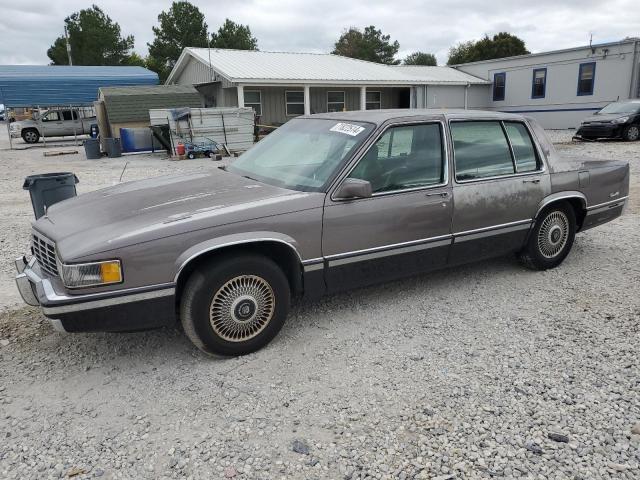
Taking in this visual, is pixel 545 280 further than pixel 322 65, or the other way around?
pixel 322 65

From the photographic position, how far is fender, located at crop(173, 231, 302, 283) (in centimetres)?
317

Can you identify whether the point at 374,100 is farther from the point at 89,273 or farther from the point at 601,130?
the point at 89,273

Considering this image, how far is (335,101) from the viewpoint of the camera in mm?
27234

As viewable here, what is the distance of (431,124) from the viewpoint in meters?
4.36

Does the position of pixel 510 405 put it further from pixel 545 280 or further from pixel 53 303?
pixel 53 303

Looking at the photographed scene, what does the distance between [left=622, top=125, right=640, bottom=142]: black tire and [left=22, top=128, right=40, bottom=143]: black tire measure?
28087 millimetres

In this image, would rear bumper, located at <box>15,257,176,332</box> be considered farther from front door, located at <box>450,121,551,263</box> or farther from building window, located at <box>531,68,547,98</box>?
building window, located at <box>531,68,547,98</box>

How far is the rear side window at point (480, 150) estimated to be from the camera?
4.41m

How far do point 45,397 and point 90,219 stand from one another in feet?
3.83

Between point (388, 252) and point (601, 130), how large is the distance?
18.0 metres

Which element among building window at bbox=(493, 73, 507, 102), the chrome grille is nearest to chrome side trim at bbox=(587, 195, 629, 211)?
the chrome grille

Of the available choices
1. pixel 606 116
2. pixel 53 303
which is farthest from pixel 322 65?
pixel 53 303

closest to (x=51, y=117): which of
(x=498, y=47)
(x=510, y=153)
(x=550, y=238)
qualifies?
(x=510, y=153)

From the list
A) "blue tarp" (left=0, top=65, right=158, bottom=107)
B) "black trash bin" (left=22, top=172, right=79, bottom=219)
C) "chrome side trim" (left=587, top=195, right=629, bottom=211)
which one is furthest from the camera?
"blue tarp" (left=0, top=65, right=158, bottom=107)
